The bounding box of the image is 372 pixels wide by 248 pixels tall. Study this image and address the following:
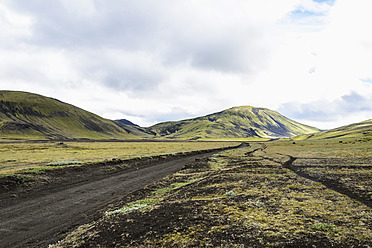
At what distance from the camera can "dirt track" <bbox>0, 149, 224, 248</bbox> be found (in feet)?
36.0

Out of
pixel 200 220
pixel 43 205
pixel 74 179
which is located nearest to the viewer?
pixel 200 220

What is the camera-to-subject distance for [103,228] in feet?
33.9

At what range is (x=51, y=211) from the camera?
1483 cm

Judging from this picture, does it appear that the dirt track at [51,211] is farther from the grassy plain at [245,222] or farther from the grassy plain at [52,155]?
the grassy plain at [52,155]

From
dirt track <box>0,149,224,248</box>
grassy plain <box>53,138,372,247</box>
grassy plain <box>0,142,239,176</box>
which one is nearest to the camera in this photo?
grassy plain <box>53,138,372,247</box>

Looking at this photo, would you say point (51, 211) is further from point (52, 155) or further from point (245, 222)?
point (52, 155)

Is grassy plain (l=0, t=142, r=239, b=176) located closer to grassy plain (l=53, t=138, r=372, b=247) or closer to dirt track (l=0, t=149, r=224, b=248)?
dirt track (l=0, t=149, r=224, b=248)

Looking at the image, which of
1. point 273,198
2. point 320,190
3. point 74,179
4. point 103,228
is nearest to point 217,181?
point 273,198

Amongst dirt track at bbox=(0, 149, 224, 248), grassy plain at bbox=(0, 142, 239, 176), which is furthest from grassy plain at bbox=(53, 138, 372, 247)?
grassy plain at bbox=(0, 142, 239, 176)

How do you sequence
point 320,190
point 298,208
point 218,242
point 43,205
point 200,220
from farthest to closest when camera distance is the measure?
1. point 43,205
2. point 320,190
3. point 298,208
4. point 200,220
5. point 218,242

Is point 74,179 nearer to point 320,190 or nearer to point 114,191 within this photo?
point 114,191

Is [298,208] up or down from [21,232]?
up

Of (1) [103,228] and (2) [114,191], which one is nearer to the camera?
(1) [103,228]

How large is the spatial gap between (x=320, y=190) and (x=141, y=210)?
43.7 ft
